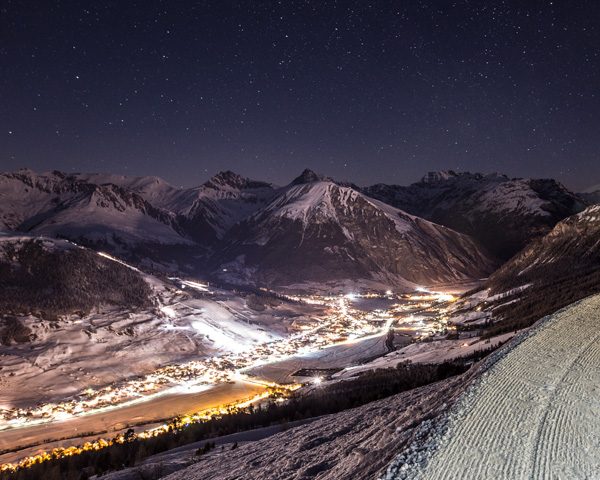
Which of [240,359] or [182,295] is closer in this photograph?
[240,359]

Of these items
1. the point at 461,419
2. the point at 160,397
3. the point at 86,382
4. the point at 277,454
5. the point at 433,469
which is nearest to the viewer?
the point at 433,469

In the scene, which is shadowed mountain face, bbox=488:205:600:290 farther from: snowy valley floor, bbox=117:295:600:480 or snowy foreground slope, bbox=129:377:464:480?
snowy foreground slope, bbox=129:377:464:480

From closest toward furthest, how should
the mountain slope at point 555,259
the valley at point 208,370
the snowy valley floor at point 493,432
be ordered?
the snowy valley floor at point 493,432, the valley at point 208,370, the mountain slope at point 555,259

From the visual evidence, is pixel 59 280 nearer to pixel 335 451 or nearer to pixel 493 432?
pixel 335 451

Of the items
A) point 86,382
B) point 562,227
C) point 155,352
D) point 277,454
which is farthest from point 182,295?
point 277,454

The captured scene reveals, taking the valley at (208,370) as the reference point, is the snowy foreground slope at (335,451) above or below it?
above

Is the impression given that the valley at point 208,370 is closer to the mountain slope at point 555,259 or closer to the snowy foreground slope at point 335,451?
the mountain slope at point 555,259

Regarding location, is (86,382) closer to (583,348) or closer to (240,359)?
(240,359)

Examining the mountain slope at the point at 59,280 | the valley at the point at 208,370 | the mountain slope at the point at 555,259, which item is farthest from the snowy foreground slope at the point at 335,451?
the mountain slope at the point at 59,280

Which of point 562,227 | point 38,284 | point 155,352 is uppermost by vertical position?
point 38,284
